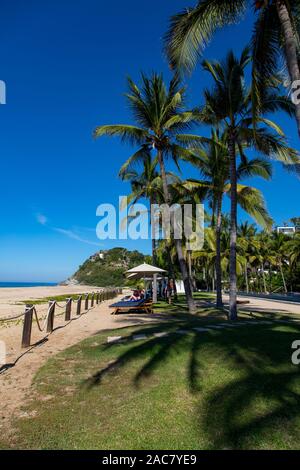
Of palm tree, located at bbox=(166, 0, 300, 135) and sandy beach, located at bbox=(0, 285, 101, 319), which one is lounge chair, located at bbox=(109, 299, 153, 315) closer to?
sandy beach, located at bbox=(0, 285, 101, 319)

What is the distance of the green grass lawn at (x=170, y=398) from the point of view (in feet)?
11.2

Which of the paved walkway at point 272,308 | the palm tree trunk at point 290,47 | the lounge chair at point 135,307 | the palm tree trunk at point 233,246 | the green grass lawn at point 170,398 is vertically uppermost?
the palm tree trunk at point 290,47

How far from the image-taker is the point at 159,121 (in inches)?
556

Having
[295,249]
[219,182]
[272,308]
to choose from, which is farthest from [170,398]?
[295,249]

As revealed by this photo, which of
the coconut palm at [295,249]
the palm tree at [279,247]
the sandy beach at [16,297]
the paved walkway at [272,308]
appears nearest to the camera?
the paved walkway at [272,308]

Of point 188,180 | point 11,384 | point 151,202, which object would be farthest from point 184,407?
point 151,202

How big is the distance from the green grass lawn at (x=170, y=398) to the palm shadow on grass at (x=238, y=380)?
11 mm

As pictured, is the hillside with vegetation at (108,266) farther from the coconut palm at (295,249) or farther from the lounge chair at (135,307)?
the lounge chair at (135,307)

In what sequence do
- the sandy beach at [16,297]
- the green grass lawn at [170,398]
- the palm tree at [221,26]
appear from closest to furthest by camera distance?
1. the green grass lawn at [170,398]
2. the palm tree at [221,26]
3. the sandy beach at [16,297]

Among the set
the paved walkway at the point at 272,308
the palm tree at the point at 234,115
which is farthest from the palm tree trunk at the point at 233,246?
the paved walkway at the point at 272,308

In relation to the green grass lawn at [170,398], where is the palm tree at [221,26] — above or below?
above

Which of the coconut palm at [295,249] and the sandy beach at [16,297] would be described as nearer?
the sandy beach at [16,297]

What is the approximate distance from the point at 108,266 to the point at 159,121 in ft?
341

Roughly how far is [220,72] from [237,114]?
159cm
